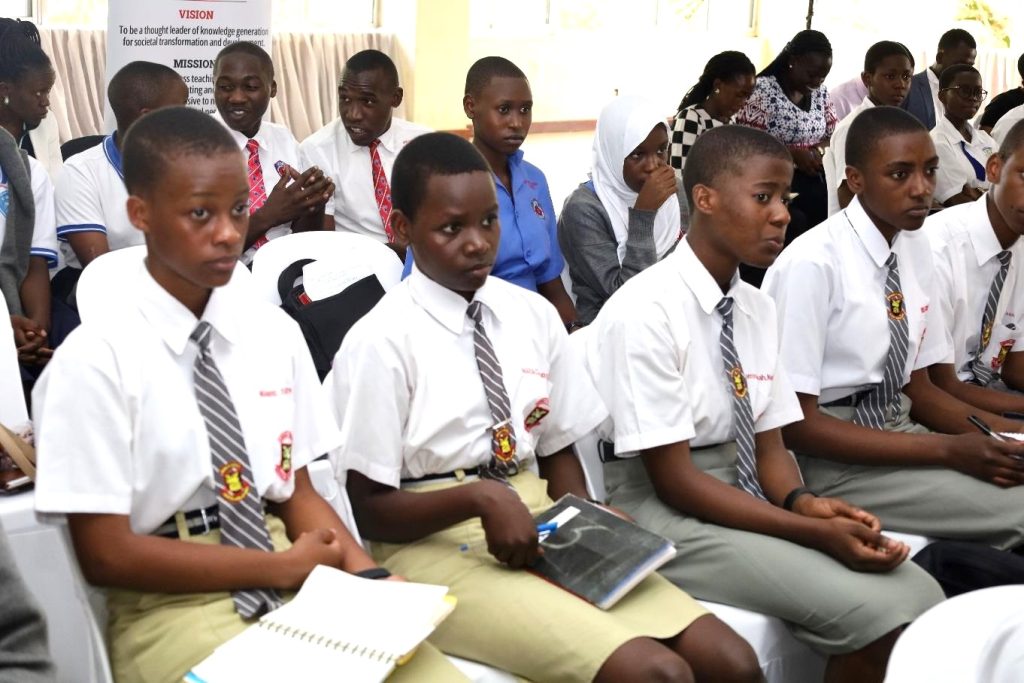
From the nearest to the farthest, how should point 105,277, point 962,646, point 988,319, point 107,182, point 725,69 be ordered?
1. point 962,646
2. point 105,277
3. point 988,319
4. point 107,182
5. point 725,69

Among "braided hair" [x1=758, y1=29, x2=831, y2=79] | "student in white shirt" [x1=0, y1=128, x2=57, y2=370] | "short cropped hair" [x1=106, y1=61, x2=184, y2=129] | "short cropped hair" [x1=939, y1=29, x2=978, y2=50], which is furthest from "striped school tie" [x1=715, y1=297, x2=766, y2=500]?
"short cropped hair" [x1=939, y1=29, x2=978, y2=50]

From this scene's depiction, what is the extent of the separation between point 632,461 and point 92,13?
20.1ft

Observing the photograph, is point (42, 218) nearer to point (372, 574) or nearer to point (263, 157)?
point (263, 157)

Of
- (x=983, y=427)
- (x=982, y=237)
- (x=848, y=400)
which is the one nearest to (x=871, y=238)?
(x=848, y=400)

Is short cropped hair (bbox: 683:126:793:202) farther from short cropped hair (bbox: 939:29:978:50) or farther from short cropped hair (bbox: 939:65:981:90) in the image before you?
short cropped hair (bbox: 939:29:978:50)

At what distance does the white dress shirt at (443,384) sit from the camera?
6.80ft

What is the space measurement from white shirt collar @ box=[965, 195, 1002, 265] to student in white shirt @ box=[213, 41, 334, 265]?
1.89 metres

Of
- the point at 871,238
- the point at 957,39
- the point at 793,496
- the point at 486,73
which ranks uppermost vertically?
the point at 957,39

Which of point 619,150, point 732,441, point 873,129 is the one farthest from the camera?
point 619,150

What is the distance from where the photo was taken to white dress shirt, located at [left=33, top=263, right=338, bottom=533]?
1689 mm

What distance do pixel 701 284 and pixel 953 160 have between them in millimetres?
3873

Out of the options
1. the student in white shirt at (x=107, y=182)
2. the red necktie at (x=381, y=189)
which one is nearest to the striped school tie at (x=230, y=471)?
the student in white shirt at (x=107, y=182)

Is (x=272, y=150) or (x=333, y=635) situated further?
(x=272, y=150)

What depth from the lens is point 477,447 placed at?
214cm
